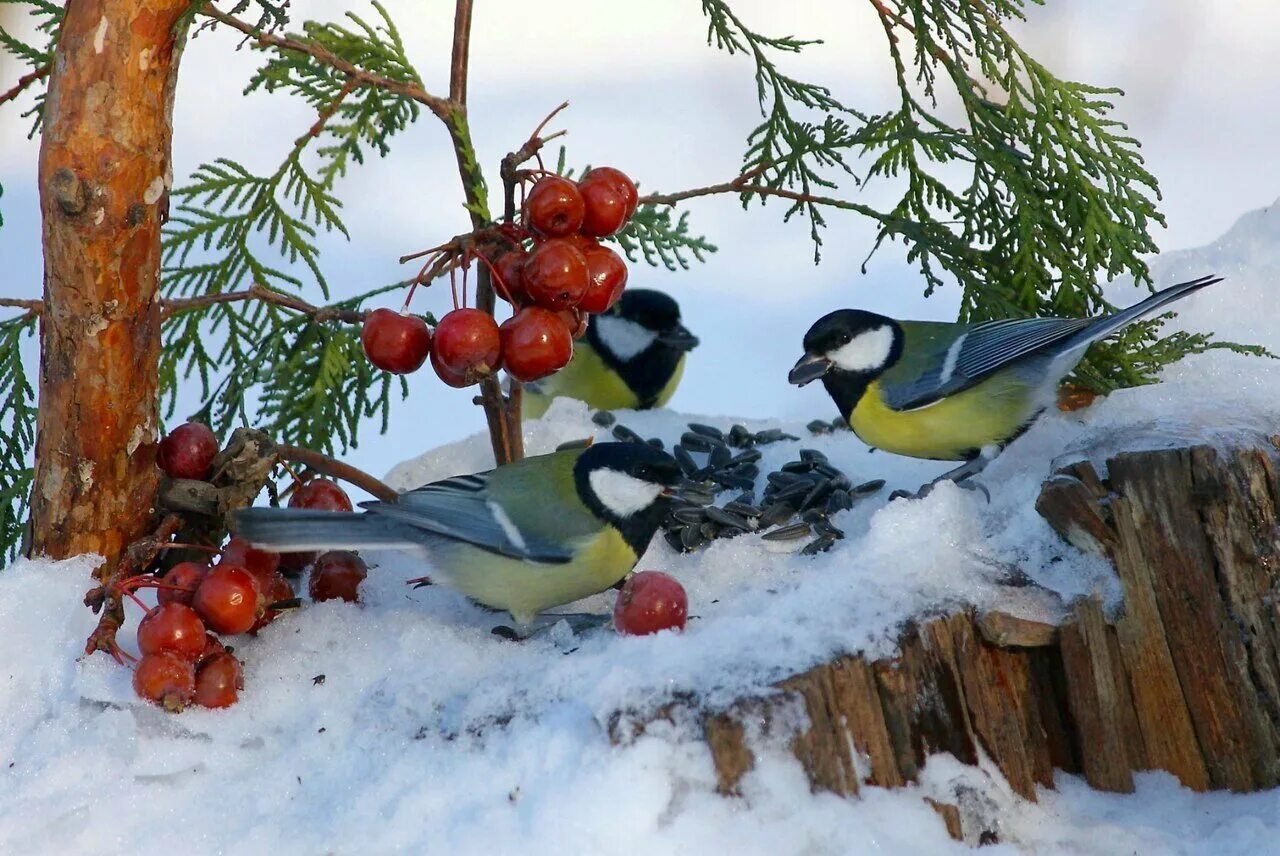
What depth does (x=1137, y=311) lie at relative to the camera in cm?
217

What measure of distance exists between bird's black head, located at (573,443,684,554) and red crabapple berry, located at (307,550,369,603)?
0.43 meters

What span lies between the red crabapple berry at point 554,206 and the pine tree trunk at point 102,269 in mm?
621

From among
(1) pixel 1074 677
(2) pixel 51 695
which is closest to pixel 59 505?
(2) pixel 51 695

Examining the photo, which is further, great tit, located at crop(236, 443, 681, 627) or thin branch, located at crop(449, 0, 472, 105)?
thin branch, located at crop(449, 0, 472, 105)

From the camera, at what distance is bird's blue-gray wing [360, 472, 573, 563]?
6.65 feet

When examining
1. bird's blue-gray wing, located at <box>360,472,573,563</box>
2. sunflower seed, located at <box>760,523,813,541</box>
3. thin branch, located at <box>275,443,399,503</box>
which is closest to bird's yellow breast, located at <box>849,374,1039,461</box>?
sunflower seed, located at <box>760,523,813,541</box>

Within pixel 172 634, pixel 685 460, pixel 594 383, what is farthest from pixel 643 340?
pixel 172 634

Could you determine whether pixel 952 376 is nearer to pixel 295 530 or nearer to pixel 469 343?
pixel 469 343

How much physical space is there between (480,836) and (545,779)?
0.11m

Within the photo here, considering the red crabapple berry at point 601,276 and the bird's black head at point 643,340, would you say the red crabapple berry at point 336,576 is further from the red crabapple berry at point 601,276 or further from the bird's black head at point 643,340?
the bird's black head at point 643,340

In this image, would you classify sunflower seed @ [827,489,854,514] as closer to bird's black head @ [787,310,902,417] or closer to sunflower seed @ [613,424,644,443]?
bird's black head @ [787,310,902,417]

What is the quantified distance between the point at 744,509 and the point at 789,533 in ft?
0.58

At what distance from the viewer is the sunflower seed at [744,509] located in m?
2.39

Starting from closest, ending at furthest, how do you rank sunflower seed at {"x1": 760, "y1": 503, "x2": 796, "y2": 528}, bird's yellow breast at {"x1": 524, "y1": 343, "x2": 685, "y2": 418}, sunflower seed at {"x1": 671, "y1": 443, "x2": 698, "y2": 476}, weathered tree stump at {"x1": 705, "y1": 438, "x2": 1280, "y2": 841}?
weathered tree stump at {"x1": 705, "y1": 438, "x2": 1280, "y2": 841}
sunflower seed at {"x1": 760, "y1": 503, "x2": 796, "y2": 528}
sunflower seed at {"x1": 671, "y1": 443, "x2": 698, "y2": 476}
bird's yellow breast at {"x1": 524, "y1": 343, "x2": 685, "y2": 418}
